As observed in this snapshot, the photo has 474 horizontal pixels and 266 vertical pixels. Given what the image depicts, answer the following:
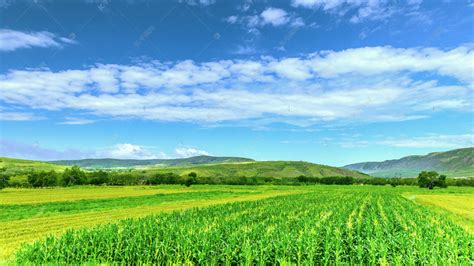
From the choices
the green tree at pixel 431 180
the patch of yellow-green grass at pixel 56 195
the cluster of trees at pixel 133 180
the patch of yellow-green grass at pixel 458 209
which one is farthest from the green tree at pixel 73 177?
the green tree at pixel 431 180

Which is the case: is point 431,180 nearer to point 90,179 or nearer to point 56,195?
point 90,179

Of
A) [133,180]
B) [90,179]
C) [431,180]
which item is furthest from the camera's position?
[431,180]

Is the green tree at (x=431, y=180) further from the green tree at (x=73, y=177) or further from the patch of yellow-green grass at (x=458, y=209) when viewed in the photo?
the green tree at (x=73, y=177)

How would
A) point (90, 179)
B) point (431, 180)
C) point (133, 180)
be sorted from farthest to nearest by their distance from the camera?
point (431, 180), point (133, 180), point (90, 179)

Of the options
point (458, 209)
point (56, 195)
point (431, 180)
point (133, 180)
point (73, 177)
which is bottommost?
point (458, 209)

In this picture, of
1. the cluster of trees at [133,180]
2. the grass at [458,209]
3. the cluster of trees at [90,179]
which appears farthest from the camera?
the cluster of trees at [133,180]

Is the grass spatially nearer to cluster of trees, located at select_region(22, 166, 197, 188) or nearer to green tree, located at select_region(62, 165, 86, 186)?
cluster of trees, located at select_region(22, 166, 197, 188)

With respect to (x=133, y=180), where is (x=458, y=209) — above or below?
below

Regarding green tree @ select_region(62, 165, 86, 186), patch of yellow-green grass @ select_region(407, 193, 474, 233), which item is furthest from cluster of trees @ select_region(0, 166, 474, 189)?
patch of yellow-green grass @ select_region(407, 193, 474, 233)

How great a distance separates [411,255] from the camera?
15680 millimetres

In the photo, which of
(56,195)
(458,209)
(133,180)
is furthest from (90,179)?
(458,209)

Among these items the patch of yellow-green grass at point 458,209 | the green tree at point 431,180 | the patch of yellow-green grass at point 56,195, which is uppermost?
the green tree at point 431,180

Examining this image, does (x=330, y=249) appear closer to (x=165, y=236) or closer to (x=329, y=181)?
(x=165, y=236)

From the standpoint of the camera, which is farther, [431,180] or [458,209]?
[431,180]
